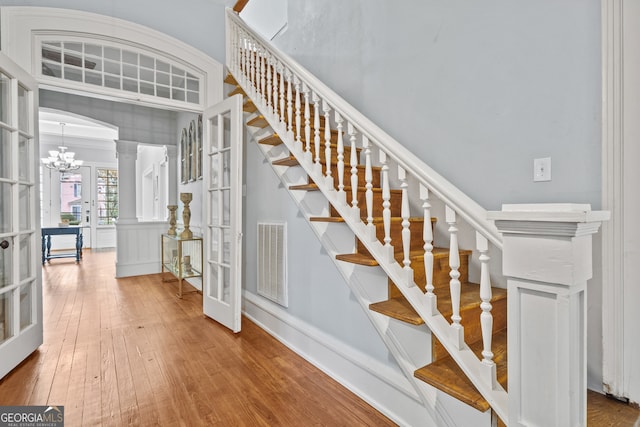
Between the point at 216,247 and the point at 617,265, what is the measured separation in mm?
2912

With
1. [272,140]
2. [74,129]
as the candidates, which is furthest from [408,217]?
[74,129]

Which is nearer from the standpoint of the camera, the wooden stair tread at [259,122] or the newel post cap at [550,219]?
the newel post cap at [550,219]

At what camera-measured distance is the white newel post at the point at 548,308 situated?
3.16 feet

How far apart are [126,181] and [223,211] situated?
3.20 m

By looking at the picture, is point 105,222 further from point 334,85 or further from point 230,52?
point 334,85

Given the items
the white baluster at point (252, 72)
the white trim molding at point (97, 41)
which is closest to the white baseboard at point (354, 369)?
the white baluster at point (252, 72)

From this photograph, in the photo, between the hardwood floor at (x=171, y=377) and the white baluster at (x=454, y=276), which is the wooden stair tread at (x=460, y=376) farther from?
the hardwood floor at (x=171, y=377)

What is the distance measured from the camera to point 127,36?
10.0 ft

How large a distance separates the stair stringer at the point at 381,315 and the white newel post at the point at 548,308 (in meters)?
0.34

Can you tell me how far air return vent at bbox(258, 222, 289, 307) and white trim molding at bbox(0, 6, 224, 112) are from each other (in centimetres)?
159

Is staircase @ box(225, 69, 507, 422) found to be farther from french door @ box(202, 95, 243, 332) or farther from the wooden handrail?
the wooden handrail

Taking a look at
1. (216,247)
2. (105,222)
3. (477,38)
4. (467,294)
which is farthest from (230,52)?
(105,222)

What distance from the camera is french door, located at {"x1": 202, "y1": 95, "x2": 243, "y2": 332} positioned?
294 centimetres

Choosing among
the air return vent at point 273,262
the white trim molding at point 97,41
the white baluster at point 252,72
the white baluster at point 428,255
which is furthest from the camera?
the white baluster at point 252,72
